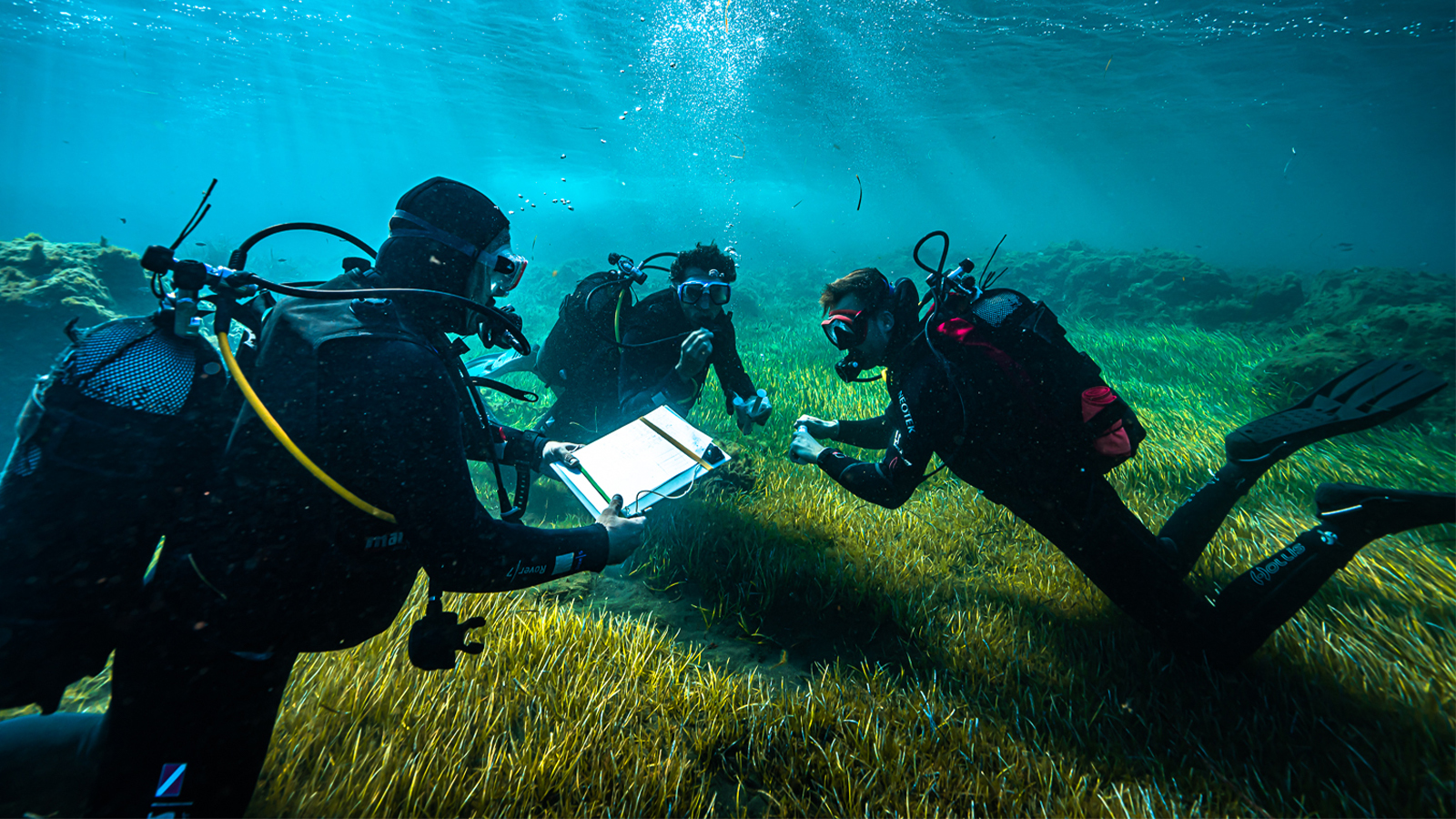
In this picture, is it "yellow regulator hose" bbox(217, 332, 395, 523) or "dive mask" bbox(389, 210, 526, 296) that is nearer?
"yellow regulator hose" bbox(217, 332, 395, 523)

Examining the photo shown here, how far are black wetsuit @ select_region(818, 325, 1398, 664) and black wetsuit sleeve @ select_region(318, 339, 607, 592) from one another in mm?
2178

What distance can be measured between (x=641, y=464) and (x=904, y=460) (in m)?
1.62

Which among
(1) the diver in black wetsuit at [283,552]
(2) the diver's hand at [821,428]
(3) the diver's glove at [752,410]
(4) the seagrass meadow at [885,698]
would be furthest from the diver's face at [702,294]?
(1) the diver in black wetsuit at [283,552]

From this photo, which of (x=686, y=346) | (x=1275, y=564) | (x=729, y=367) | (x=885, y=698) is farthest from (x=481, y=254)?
(x=1275, y=564)

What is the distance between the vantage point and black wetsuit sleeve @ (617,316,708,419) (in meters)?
5.07

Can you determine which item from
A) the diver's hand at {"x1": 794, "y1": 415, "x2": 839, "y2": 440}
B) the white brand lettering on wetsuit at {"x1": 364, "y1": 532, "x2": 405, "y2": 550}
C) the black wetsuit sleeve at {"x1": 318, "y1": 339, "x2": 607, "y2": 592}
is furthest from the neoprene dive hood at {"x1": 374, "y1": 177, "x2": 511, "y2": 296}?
the diver's hand at {"x1": 794, "y1": 415, "x2": 839, "y2": 440}

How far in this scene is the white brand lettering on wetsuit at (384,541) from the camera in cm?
162

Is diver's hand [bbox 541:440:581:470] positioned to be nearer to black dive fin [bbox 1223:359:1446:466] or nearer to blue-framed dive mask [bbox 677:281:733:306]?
blue-framed dive mask [bbox 677:281:733:306]

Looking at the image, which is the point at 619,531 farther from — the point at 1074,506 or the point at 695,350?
the point at 1074,506

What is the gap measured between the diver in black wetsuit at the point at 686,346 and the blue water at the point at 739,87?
1904cm

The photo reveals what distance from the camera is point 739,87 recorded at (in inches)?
1134

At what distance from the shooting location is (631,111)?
115ft

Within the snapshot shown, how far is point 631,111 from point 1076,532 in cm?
4021

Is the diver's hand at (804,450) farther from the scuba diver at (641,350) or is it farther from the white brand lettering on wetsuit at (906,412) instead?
the scuba diver at (641,350)
